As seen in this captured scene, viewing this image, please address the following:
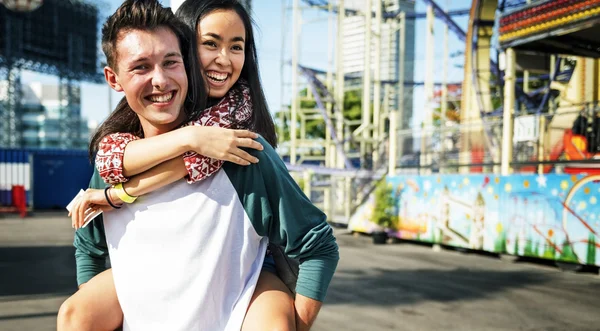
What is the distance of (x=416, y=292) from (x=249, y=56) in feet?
19.7

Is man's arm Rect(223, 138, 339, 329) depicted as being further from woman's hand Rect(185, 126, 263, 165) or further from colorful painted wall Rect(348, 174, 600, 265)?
colorful painted wall Rect(348, 174, 600, 265)

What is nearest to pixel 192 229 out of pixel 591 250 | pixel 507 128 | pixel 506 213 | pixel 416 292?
pixel 416 292

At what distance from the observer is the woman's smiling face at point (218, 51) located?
5.14ft

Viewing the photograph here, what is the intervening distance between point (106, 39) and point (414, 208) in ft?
38.9

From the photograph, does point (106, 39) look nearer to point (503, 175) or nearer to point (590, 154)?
point (590, 154)

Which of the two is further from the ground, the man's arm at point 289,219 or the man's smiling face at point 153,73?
the man's smiling face at point 153,73

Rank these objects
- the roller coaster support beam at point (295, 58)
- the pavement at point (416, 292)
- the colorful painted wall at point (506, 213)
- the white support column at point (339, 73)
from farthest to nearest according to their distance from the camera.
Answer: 1. the roller coaster support beam at point (295, 58)
2. the white support column at point (339, 73)
3. the colorful painted wall at point (506, 213)
4. the pavement at point (416, 292)

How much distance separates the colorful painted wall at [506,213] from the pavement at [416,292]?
0.35 metres

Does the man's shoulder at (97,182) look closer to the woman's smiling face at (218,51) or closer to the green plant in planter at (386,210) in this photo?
the woman's smiling face at (218,51)

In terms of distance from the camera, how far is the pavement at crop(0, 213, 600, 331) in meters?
5.62

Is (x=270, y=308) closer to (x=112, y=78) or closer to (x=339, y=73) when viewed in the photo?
(x=112, y=78)

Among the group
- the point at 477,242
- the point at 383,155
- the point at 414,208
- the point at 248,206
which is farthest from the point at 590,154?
the point at 248,206

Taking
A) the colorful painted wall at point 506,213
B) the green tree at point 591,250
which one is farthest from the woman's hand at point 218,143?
the green tree at point 591,250

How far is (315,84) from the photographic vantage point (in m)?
24.3
